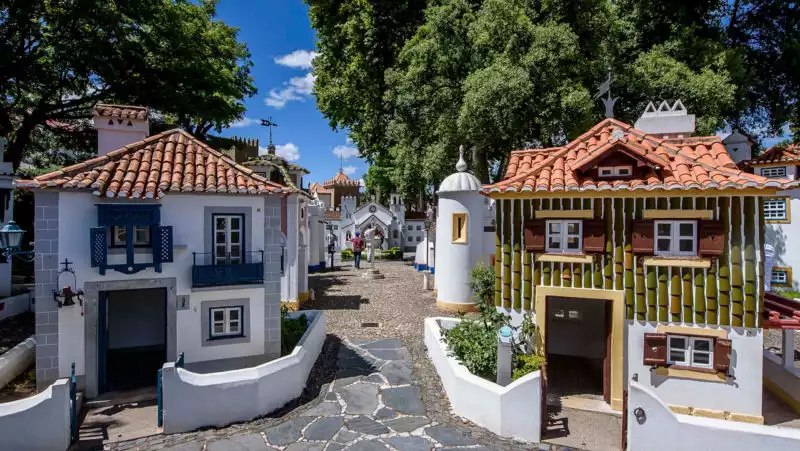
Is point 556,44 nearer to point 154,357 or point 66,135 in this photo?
point 154,357

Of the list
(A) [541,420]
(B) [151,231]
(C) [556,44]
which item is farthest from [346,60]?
(A) [541,420]

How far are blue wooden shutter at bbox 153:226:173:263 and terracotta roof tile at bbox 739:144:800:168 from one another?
25.1 m

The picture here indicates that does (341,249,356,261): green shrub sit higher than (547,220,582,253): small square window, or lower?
lower

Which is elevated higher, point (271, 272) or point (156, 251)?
point (156, 251)

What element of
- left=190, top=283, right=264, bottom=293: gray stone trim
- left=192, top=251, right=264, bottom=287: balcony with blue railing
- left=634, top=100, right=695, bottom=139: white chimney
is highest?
left=634, top=100, right=695, bottom=139: white chimney

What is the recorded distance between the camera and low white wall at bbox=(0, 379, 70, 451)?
6.98 m

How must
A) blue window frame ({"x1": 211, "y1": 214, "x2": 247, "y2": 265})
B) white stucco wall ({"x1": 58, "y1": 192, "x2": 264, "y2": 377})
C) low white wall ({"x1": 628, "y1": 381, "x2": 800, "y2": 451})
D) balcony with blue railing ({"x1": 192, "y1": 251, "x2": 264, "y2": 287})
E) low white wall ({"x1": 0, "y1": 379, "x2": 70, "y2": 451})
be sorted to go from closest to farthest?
low white wall ({"x1": 628, "y1": 381, "x2": 800, "y2": 451}) → low white wall ({"x1": 0, "y1": 379, "x2": 70, "y2": 451}) → white stucco wall ({"x1": 58, "y1": 192, "x2": 264, "y2": 377}) → balcony with blue railing ({"x1": 192, "y1": 251, "x2": 264, "y2": 287}) → blue window frame ({"x1": 211, "y1": 214, "x2": 247, "y2": 265})

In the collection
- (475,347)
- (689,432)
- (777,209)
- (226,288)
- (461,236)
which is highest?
(777,209)

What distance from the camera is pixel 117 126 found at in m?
10.9

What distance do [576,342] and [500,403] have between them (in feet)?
21.0

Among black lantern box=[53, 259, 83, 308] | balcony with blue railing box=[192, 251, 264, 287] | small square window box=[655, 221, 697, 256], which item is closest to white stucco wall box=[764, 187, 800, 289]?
small square window box=[655, 221, 697, 256]

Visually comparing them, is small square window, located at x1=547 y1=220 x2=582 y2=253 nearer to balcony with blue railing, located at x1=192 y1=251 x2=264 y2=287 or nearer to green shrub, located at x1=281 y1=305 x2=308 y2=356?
balcony with blue railing, located at x1=192 y1=251 x2=264 y2=287

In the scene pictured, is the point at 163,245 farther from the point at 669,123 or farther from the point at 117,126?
the point at 669,123

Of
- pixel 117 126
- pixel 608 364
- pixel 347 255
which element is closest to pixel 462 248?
pixel 608 364
